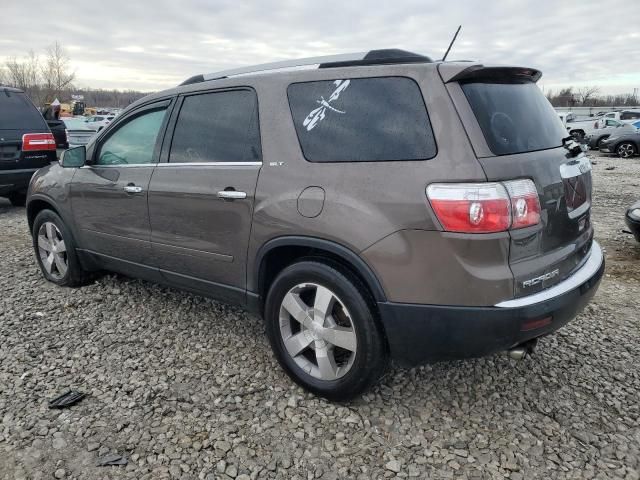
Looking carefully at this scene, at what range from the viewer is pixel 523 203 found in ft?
7.58

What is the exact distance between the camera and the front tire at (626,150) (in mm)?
18422

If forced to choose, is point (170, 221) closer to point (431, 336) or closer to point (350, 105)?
point (350, 105)

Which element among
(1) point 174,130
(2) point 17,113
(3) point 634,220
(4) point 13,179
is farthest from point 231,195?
(2) point 17,113

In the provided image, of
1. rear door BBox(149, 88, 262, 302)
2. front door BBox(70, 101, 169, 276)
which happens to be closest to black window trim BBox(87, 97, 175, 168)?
front door BBox(70, 101, 169, 276)

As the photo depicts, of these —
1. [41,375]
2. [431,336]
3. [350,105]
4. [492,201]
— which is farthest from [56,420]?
[492,201]

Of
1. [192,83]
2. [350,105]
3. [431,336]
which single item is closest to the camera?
[431,336]

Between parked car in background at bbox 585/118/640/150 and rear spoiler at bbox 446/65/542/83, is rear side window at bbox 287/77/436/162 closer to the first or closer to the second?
rear spoiler at bbox 446/65/542/83

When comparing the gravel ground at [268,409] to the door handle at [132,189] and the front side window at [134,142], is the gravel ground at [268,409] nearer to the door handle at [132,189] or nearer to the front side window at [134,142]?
the door handle at [132,189]

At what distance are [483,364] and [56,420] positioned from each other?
98.2 inches

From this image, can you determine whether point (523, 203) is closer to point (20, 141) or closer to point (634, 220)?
point (634, 220)

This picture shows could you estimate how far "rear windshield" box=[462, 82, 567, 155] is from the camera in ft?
7.86

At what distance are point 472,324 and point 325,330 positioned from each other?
79cm

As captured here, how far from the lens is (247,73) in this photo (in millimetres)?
3293

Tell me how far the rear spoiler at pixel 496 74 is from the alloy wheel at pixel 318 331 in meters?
1.25
